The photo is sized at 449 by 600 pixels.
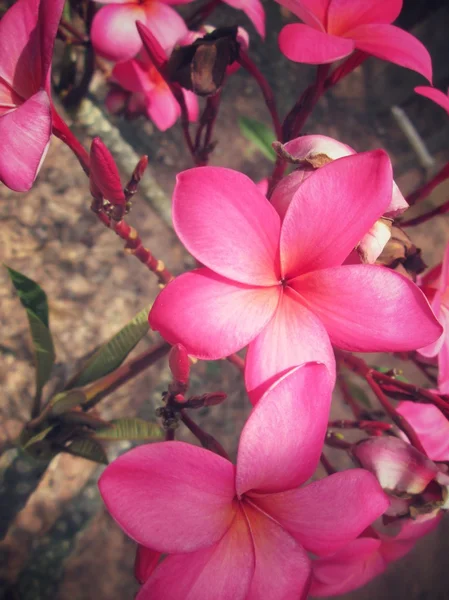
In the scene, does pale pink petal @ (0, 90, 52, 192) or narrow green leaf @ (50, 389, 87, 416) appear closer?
pale pink petal @ (0, 90, 52, 192)

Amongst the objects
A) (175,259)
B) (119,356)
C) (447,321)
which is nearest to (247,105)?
(175,259)

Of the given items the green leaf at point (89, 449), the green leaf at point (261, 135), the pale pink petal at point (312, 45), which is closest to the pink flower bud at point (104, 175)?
the pale pink petal at point (312, 45)

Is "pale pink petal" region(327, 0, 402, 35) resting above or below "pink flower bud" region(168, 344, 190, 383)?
above

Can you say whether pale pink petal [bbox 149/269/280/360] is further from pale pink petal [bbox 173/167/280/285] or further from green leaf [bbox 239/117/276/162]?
green leaf [bbox 239/117/276/162]

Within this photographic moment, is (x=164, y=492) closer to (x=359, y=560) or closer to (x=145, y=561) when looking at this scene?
(x=145, y=561)

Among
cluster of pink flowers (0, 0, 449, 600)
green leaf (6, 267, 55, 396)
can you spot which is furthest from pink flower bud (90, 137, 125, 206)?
green leaf (6, 267, 55, 396)

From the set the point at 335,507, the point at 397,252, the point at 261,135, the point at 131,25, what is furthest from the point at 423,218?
the point at 261,135

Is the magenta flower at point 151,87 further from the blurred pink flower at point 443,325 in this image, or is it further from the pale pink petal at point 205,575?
the pale pink petal at point 205,575
